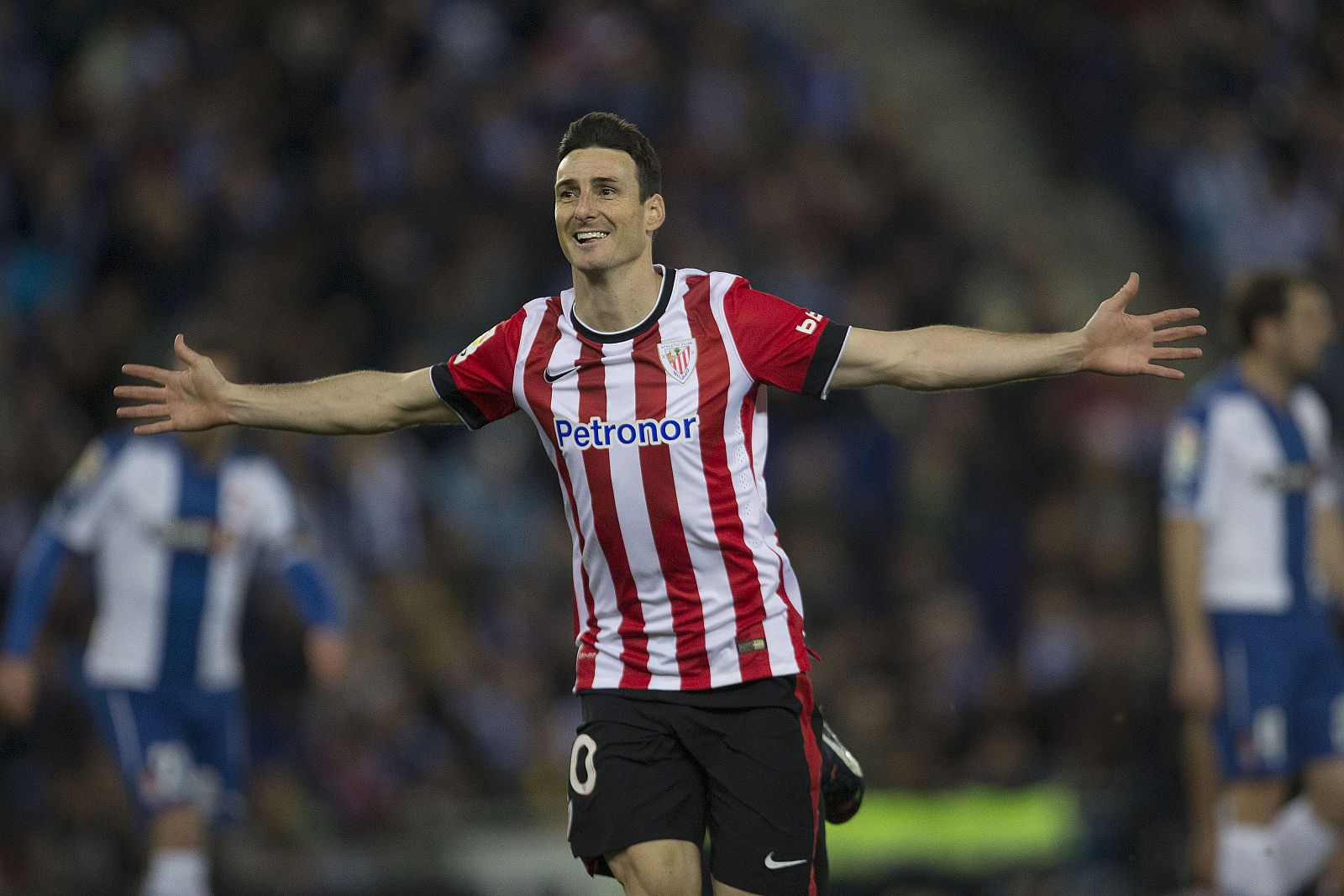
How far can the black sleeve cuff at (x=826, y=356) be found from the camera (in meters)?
4.89

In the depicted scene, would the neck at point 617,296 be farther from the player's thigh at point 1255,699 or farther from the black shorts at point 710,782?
the player's thigh at point 1255,699

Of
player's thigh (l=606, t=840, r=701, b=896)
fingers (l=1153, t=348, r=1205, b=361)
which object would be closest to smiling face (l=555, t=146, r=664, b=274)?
fingers (l=1153, t=348, r=1205, b=361)

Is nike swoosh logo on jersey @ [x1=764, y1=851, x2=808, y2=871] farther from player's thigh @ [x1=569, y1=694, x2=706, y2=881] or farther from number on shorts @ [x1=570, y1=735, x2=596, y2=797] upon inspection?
number on shorts @ [x1=570, y1=735, x2=596, y2=797]

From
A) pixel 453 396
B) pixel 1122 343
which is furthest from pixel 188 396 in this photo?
pixel 1122 343

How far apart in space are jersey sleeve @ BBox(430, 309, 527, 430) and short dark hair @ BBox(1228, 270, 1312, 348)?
3692mm

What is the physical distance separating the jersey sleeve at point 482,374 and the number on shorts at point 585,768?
918mm

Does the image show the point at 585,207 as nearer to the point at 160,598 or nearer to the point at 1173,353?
the point at 1173,353

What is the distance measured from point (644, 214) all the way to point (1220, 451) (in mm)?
3538

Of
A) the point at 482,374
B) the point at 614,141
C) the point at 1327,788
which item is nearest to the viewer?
the point at 614,141

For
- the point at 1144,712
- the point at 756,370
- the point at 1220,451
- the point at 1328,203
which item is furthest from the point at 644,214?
the point at 1328,203

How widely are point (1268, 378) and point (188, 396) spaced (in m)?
4.49

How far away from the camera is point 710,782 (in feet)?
16.4

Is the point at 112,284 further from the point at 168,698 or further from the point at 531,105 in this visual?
the point at 168,698

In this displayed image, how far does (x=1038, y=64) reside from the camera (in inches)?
604
